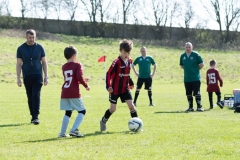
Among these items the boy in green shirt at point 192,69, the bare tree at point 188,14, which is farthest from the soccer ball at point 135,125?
the bare tree at point 188,14

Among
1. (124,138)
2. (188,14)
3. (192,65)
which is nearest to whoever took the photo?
(124,138)

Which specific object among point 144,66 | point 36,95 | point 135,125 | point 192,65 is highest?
point 192,65

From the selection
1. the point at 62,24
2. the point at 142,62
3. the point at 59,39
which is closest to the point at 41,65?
the point at 142,62

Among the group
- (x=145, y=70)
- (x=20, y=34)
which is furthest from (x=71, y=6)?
(x=145, y=70)

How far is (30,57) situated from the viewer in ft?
36.6

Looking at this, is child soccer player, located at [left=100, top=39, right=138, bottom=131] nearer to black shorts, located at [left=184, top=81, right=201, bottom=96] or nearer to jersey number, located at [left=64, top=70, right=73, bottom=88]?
jersey number, located at [left=64, top=70, right=73, bottom=88]

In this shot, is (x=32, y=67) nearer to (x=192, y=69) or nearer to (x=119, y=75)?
(x=119, y=75)

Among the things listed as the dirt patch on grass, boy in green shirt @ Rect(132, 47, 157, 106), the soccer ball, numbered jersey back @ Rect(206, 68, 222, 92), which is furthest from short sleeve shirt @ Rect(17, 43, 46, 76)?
the dirt patch on grass

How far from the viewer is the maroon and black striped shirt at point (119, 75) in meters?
9.68

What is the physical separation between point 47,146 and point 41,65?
3.85m

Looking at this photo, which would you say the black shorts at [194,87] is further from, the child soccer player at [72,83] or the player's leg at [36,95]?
the child soccer player at [72,83]

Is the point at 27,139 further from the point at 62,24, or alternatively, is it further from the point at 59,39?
the point at 62,24

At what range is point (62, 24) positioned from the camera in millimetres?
66625

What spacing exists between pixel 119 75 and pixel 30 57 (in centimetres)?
256
